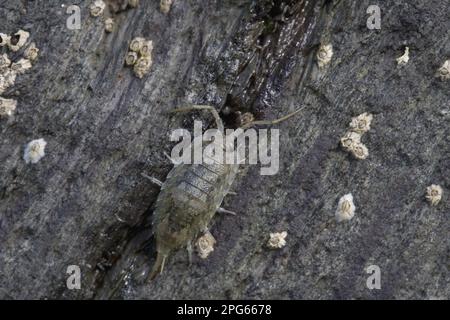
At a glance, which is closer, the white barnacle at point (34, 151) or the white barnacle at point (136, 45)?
the white barnacle at point (34, 151)

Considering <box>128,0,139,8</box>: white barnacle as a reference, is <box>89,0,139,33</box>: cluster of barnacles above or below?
below

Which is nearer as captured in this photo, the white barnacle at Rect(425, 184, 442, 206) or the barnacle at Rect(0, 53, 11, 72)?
the barnacle at Rect(0, 53, 11, 72)

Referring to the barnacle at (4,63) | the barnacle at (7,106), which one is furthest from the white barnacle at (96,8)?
the barnacle at (7,106)

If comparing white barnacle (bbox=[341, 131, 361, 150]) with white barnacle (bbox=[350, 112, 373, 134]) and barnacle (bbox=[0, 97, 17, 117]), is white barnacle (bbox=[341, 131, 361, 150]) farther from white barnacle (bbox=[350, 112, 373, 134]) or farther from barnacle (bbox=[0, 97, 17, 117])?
barnacle (bbox=[0, 97, 17, 117])

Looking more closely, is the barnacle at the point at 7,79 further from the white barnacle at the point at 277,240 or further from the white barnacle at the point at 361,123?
the white barnacle at the point at 361,123

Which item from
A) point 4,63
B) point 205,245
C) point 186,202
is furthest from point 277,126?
point 4,63

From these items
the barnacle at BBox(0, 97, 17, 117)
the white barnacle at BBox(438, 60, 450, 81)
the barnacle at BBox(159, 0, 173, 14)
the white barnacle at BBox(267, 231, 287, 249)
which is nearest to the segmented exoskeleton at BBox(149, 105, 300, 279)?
the white barnacle at BBox(267, 231, 287, 249)
